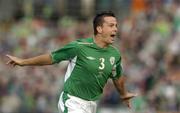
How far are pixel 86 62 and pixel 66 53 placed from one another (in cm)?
28

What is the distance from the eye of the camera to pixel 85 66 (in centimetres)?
1238

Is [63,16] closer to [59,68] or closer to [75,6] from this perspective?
[75,6]

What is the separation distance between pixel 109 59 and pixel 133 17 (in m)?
10.3

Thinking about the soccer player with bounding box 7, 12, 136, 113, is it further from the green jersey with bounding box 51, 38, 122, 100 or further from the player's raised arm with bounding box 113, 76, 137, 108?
the player's raised arm with bounding box 113, 76, 137, 108

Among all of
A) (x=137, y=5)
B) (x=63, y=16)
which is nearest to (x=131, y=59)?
(x=137, y=5)

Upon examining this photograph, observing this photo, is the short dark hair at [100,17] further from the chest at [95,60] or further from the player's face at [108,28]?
the chest at [95,60]

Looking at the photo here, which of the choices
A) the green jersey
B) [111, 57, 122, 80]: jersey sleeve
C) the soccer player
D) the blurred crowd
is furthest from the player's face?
the blurred crowd

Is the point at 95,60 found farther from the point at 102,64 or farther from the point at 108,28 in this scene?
the point at 108,28

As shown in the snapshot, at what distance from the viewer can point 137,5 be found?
23609 millimetres

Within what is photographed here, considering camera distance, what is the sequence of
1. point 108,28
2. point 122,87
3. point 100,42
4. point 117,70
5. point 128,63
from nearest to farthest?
point 108,28 → point 100,42 → point 117,70 → point 122,87 → point 128,63

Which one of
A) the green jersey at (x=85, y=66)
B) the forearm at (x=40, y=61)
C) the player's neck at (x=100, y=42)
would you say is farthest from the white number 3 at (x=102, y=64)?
the forearm at (x=40, y=61)

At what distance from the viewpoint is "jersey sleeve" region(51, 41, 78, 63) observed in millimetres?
12359

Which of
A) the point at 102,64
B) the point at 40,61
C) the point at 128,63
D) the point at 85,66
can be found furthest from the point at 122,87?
the point at 128,63

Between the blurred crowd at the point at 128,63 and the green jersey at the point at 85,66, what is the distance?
6231 millimetres
